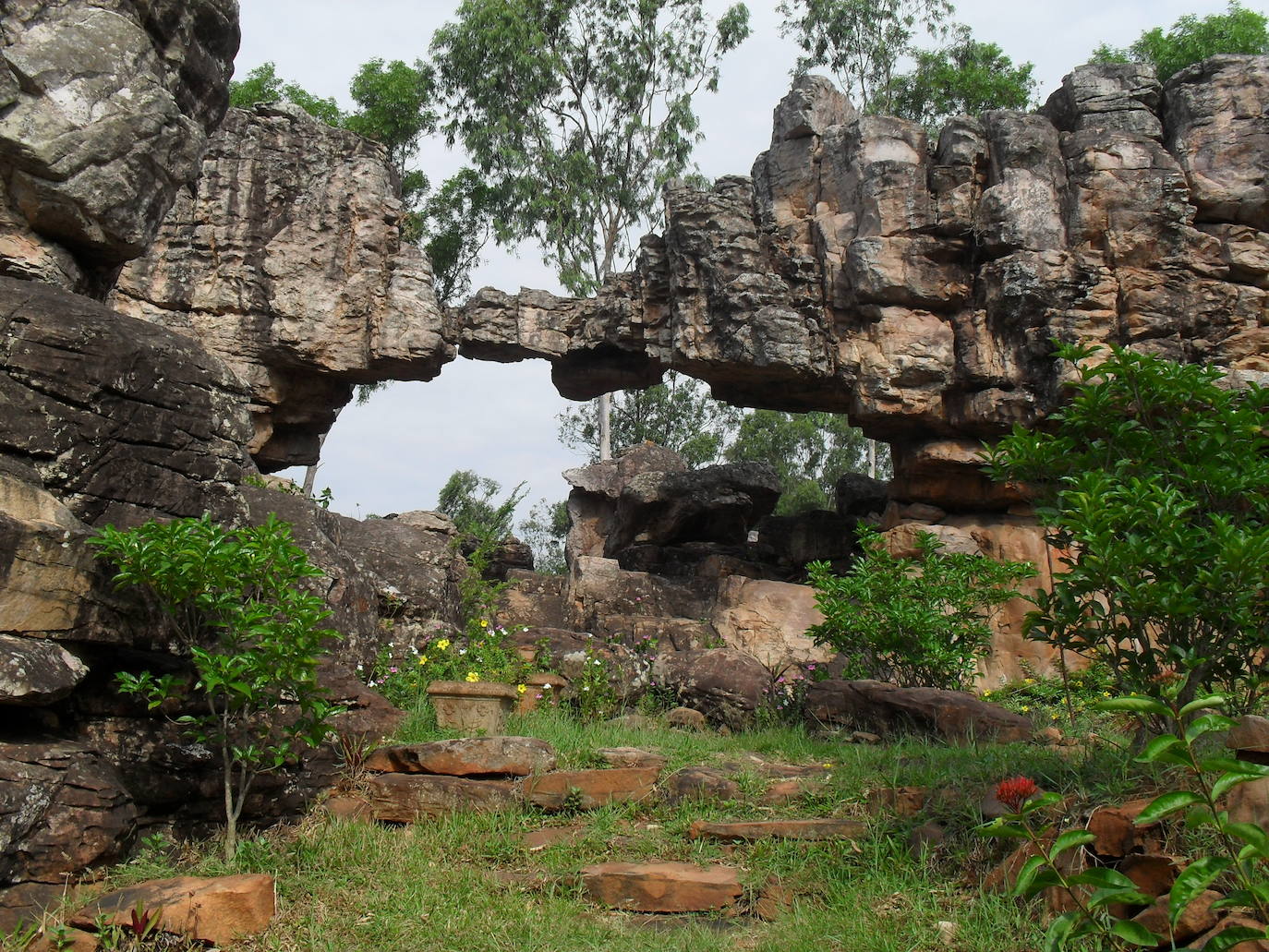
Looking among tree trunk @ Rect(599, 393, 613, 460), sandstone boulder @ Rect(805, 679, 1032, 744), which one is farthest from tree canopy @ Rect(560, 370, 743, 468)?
sandstone boulder @ Rect(805, 679, 1032, 744)

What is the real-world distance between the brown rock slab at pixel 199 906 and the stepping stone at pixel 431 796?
1429 mm

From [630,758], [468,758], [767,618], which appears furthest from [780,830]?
[767,618]

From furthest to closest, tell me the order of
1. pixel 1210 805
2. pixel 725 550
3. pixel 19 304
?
pixel 725 550, pixel 19 304, pixel 1210 805

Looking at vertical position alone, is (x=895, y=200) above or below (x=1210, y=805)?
above

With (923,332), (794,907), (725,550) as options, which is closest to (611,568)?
(725,550)

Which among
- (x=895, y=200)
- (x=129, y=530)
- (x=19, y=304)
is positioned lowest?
(x=129, y=530)

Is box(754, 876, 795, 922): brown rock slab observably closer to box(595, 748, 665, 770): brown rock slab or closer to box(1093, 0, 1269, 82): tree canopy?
box(595, 748, 665, 770): brown rock slab

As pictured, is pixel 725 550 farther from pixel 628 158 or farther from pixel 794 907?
pixel 794 907

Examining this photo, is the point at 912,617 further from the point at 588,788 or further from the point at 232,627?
the point at 232,627

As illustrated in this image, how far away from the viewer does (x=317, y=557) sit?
7.20 m

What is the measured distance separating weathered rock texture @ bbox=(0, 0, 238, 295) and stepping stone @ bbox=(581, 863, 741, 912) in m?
4.28

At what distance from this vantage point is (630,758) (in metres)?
6.01

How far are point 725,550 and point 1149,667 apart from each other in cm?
1163

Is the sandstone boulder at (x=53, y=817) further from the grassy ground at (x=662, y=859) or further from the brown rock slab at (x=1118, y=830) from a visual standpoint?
the brown rock slab at (x=1118, y=830)
